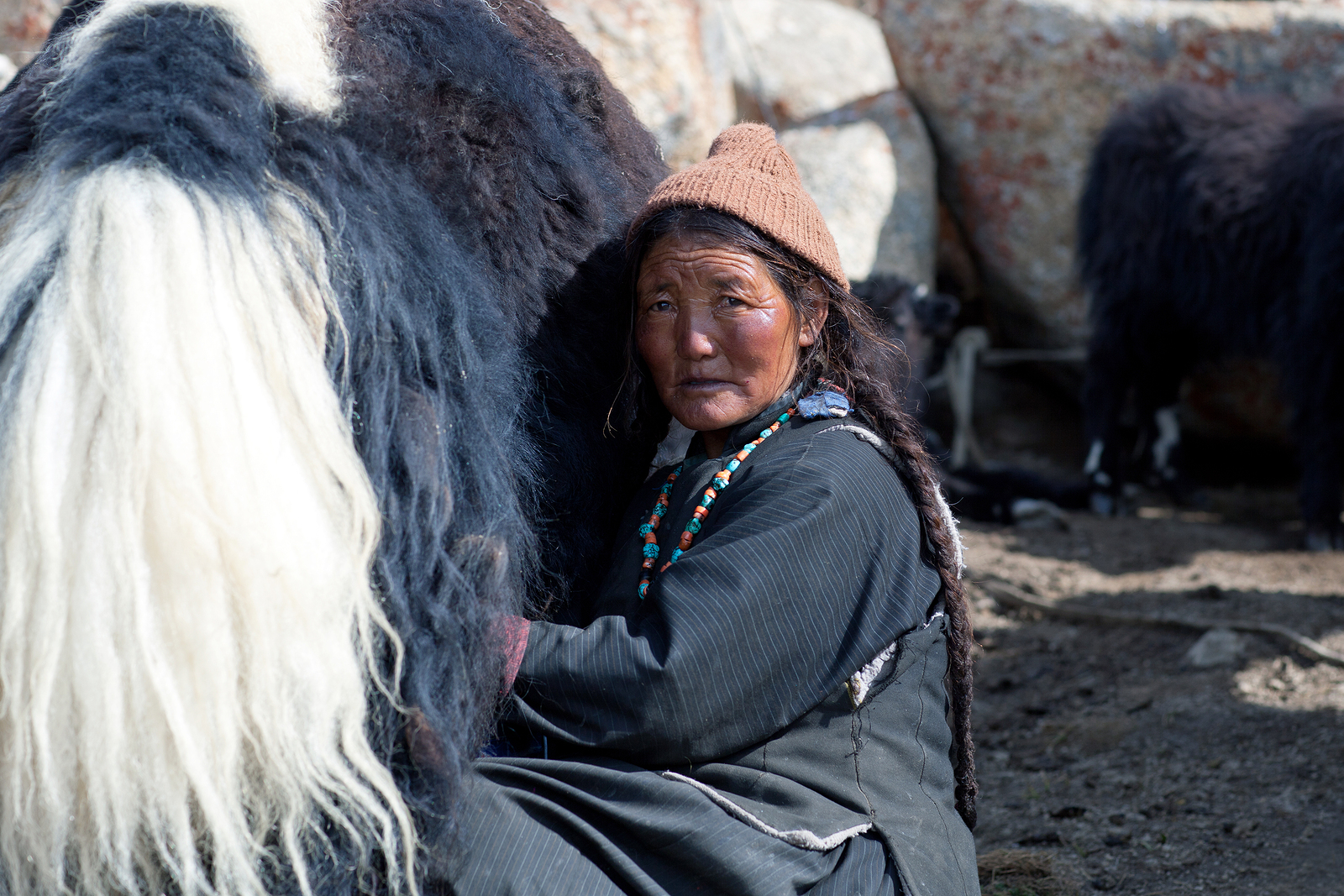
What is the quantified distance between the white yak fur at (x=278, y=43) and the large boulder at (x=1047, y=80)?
16.7 feet

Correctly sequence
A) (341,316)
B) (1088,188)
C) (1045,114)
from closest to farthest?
(341,316) < (1088,188) < (1045,114)

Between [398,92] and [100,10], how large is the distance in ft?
1.16

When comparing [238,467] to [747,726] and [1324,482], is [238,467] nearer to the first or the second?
[747,726]

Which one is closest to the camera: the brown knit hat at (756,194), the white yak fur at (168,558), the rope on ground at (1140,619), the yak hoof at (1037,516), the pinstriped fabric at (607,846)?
the white yak fur at (168,558)

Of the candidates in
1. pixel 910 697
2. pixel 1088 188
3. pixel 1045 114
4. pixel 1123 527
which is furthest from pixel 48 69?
pixel 1045 114

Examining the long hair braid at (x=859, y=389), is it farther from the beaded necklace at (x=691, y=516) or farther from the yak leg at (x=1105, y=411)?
the yak leg at (x=1105, y=411)

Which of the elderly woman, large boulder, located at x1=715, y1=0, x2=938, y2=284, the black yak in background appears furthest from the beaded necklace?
large boulder, located at x1=715, y1=0, x2=938, y2=284

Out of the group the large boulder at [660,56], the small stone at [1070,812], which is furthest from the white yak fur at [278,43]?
the large boulder at [660,56]

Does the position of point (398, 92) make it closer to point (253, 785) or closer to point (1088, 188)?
point (253, 785)

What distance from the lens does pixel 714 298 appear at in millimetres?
Answer: 1574

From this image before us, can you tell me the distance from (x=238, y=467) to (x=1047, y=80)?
5505 millimetres

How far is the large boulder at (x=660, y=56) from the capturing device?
4656mm

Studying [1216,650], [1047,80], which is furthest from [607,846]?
[1047,80]

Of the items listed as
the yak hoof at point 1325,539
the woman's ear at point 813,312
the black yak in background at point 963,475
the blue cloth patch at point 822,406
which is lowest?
the yak hoof at point 1325,539
